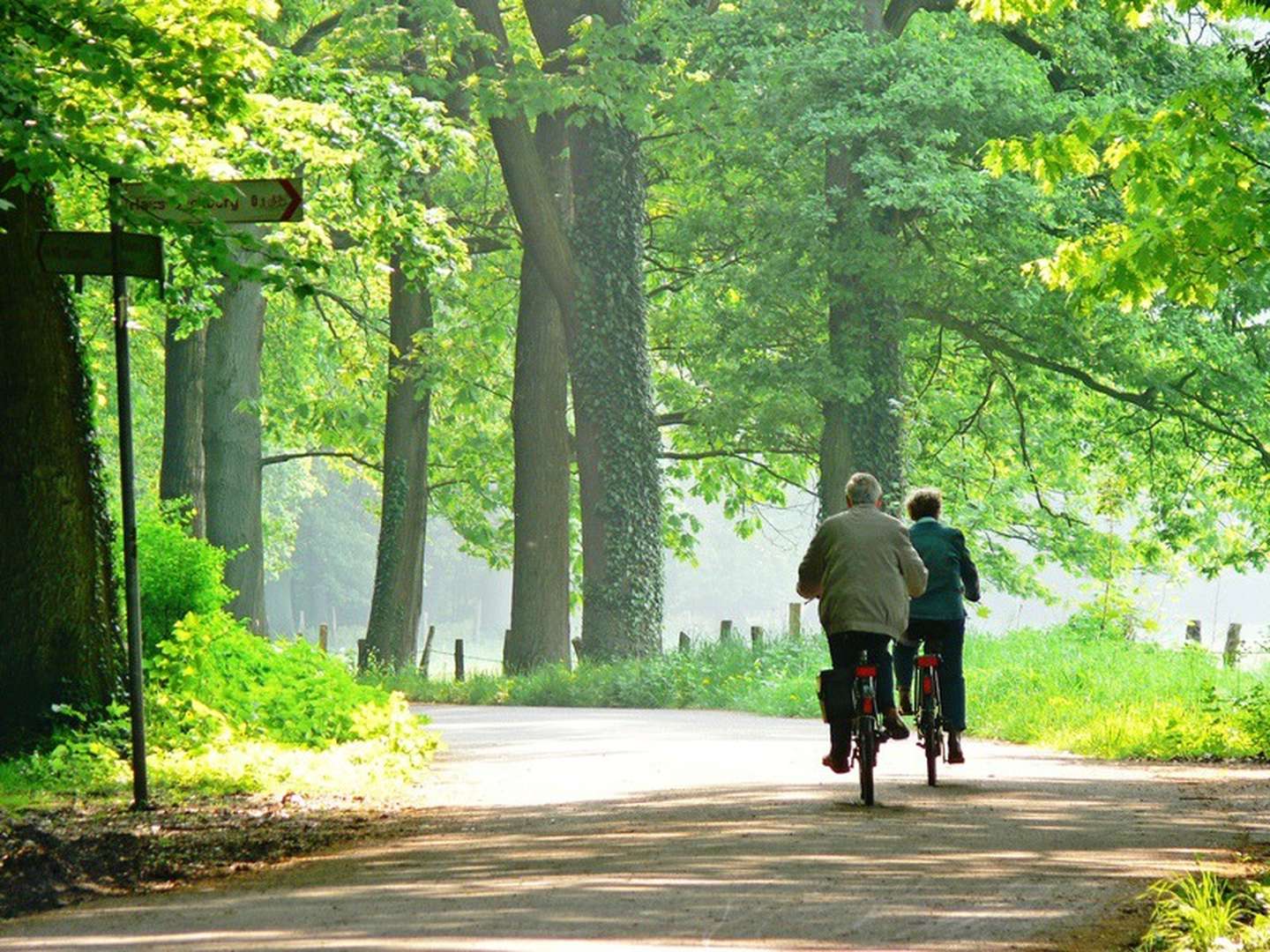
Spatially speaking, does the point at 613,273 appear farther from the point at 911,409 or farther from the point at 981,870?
the point at 981,870

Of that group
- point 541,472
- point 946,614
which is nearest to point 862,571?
point 946,614

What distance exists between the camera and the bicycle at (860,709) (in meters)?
12.2

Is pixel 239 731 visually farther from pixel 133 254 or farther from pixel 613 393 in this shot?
pixel 613 393

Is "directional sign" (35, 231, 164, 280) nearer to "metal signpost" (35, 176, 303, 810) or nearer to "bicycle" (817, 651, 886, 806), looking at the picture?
"metal signpost" (35, 176, 303, 810)

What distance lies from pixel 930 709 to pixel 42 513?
18.6 ft

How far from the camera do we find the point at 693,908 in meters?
8.16

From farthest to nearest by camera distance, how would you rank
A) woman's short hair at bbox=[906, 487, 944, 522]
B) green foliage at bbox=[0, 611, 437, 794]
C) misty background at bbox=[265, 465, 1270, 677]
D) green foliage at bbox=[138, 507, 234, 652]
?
1. misty background at bbox=[265, 465, 1270, 677]
2. green foliage at bbox=[138, 507, 234, 652]
3. woman's short hair at bbox=[906, 487, 944, 522]
4. green foliage at bbox=[0, 611, 437, 794]

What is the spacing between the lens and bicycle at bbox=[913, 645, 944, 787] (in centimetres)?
1370

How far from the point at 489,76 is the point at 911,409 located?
835cm

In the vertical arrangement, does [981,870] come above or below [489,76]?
below

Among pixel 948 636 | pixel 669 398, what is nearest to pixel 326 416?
pixel 669 398

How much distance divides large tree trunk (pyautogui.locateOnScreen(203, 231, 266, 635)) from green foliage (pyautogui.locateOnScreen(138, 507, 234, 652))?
1415 centimetres

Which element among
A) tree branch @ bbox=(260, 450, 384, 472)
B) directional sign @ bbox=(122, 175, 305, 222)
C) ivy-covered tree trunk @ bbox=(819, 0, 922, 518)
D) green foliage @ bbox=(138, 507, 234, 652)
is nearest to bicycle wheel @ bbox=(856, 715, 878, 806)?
directional sign @ bbox=(122, 175, 305, 222)

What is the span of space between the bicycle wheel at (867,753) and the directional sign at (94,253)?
4.56 metres
